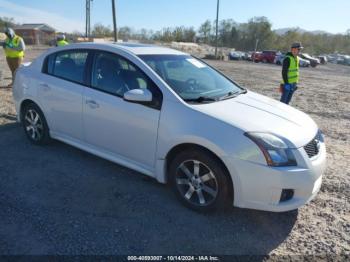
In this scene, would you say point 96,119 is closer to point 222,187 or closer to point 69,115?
point 69,115

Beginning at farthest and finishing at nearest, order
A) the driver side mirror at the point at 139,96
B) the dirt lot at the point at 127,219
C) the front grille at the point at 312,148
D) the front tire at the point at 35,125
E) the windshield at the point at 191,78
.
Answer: the front tire at the point at 35,125, the windshield at the point at 191,78, the driver side mirror at the point at 139,96, the front grille at the point at 312,148, the dirt lot at the point at 127,219

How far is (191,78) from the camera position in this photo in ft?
13.2

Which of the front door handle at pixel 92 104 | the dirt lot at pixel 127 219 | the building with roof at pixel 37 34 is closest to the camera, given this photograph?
the dirt lot at pixel 127 219

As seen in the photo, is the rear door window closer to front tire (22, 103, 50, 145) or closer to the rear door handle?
the rear door handle

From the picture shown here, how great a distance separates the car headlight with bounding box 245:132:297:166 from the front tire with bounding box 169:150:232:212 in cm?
44

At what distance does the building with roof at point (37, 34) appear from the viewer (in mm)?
77250

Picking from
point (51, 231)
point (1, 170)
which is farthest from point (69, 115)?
point (51, 231)

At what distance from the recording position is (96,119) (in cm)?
400

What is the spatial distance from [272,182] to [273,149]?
1.00ft

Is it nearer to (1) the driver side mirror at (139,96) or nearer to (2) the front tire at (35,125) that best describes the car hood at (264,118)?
(1) the driver side mirror at (139,96)

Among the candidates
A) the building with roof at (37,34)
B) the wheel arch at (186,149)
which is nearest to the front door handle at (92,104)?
the wheel arch at (186,149)

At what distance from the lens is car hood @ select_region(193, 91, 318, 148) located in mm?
3092

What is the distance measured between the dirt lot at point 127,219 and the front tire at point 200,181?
15 cm

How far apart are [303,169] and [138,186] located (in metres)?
1.96
